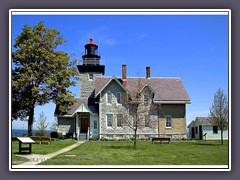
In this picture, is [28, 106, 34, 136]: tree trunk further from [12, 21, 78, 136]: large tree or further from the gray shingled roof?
the gray shingled roof

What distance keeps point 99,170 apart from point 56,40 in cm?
1560

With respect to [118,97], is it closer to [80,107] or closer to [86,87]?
[80,107]

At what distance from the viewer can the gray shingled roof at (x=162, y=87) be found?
27.8 metres

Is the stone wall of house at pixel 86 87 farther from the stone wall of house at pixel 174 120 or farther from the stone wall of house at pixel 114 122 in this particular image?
the stone wall of house at pixel 174 120

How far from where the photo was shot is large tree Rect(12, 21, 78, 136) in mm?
23344

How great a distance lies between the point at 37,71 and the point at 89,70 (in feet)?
26.1

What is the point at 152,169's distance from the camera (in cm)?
1096

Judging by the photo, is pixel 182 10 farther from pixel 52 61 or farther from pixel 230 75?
pixel 52 61

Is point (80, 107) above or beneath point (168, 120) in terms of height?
above

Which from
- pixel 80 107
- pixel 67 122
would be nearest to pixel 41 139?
pixel 80 107

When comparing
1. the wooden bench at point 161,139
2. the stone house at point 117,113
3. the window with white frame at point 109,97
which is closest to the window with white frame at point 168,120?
the stone house at point 117,113

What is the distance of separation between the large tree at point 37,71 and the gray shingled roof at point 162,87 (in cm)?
395

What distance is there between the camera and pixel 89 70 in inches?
1246

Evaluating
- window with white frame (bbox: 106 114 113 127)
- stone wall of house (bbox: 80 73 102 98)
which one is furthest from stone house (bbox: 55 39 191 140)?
stone wall of house (bbox: 80 73 102 98)
